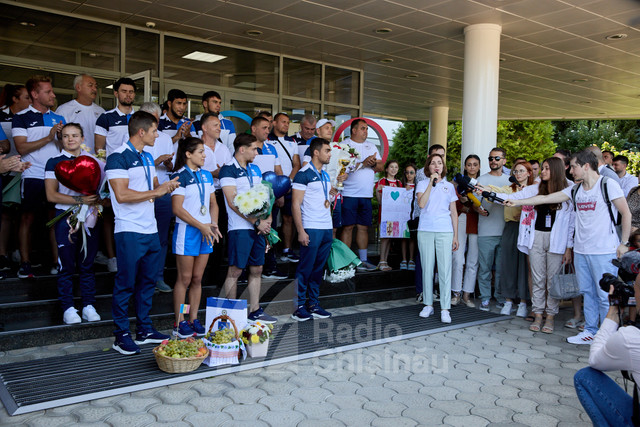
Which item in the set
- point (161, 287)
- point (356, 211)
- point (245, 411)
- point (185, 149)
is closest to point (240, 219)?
point (185, 149)

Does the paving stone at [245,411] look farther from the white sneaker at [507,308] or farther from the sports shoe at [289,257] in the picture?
the white sneaker at [507,308]

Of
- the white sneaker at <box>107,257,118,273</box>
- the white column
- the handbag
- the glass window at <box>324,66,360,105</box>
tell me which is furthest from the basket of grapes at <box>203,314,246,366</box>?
the glass window at <box>324,66,360,105</box>

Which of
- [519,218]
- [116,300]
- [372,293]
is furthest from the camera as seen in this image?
[372,293]

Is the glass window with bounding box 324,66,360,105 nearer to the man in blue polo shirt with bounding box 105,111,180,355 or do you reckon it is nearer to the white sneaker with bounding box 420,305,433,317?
the white sneaker with bounding box 420,305,433,317

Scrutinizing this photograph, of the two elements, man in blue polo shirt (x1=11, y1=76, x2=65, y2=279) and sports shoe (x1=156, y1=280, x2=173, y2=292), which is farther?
sports shoe (x1=156, y1=280, x2=173, y2=292)

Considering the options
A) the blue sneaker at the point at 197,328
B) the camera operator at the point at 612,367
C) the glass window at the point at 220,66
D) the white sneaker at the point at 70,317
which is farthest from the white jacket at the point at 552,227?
the glass window at the point at 220,66

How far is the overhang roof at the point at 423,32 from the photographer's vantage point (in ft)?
23.7

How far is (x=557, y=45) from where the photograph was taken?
29.2 feet

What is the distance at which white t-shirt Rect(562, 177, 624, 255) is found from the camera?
16.3ft

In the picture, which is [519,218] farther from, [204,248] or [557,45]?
[557,45]

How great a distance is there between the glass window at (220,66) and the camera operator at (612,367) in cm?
770

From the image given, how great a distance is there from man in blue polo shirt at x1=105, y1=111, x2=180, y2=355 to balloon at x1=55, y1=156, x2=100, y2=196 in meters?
0.38

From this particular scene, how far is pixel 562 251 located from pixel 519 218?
72 cm

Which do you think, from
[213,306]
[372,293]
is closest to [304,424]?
[213,306]
